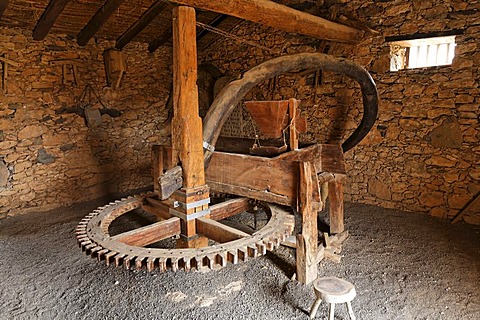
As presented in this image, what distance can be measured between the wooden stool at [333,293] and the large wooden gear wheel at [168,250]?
0.48m

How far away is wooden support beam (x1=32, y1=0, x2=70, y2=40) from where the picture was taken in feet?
14.4

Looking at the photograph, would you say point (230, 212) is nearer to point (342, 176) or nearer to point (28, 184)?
point (342, 176)

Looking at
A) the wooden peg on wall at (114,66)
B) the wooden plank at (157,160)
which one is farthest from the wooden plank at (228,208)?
the wooden peg on wall at (114,66)

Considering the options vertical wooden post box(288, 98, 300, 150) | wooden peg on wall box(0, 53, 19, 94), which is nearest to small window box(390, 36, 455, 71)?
vertical wooden post box(288, 98, 300, 150)

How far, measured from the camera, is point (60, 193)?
576cm

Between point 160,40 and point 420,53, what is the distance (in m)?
4.53

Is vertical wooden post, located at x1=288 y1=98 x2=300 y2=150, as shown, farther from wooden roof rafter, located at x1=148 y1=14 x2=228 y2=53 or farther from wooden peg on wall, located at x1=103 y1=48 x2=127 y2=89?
wooden peg on wall, located at x1=103 y1=48 x2=127 y2=89

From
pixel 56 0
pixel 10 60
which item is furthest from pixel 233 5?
pixel 10 60

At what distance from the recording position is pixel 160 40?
21.1 ft

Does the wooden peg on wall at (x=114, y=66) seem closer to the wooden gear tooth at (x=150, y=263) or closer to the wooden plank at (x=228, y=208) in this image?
the wooden plank at (x=228, y=208)

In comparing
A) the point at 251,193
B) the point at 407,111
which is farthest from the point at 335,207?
the point at 407,111

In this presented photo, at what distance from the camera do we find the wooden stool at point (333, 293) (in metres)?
2.50

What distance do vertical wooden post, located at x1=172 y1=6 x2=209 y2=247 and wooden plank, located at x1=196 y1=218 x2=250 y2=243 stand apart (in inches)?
3.0

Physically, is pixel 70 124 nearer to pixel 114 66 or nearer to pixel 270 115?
pixel 114 66
